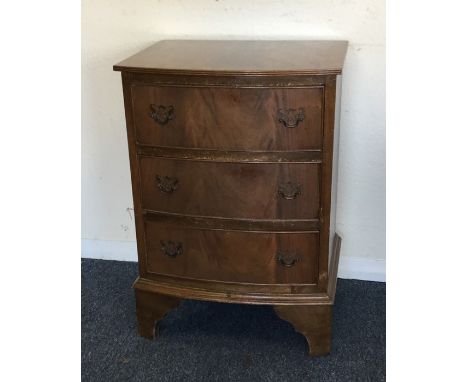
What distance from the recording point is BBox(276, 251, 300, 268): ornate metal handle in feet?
6.44

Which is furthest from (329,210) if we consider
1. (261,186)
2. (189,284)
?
(189,284)

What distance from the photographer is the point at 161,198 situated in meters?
2.01

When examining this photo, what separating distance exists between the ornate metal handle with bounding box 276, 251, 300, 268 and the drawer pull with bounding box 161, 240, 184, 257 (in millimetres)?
312

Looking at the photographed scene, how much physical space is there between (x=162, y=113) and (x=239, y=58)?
0.94 ft

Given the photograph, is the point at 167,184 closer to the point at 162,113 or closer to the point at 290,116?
the point at 162,113

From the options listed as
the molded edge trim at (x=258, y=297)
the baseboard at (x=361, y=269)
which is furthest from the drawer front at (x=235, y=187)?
the baseboard at (x=361, y=269)

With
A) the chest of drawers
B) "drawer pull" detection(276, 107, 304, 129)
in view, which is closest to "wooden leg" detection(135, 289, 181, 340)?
the chest of drawers

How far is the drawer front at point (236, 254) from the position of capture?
6.42 feet

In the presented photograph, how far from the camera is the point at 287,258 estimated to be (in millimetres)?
1966

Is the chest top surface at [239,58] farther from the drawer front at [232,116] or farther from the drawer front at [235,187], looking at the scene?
the drawer front at [235,187]

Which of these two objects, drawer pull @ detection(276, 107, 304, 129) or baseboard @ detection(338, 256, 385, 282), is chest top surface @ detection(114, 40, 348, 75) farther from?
baseboard @ detection(338, 256, 385, 282)

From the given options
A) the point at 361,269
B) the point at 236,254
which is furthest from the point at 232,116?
the point at 361,269

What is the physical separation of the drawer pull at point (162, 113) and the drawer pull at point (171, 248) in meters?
0.39
